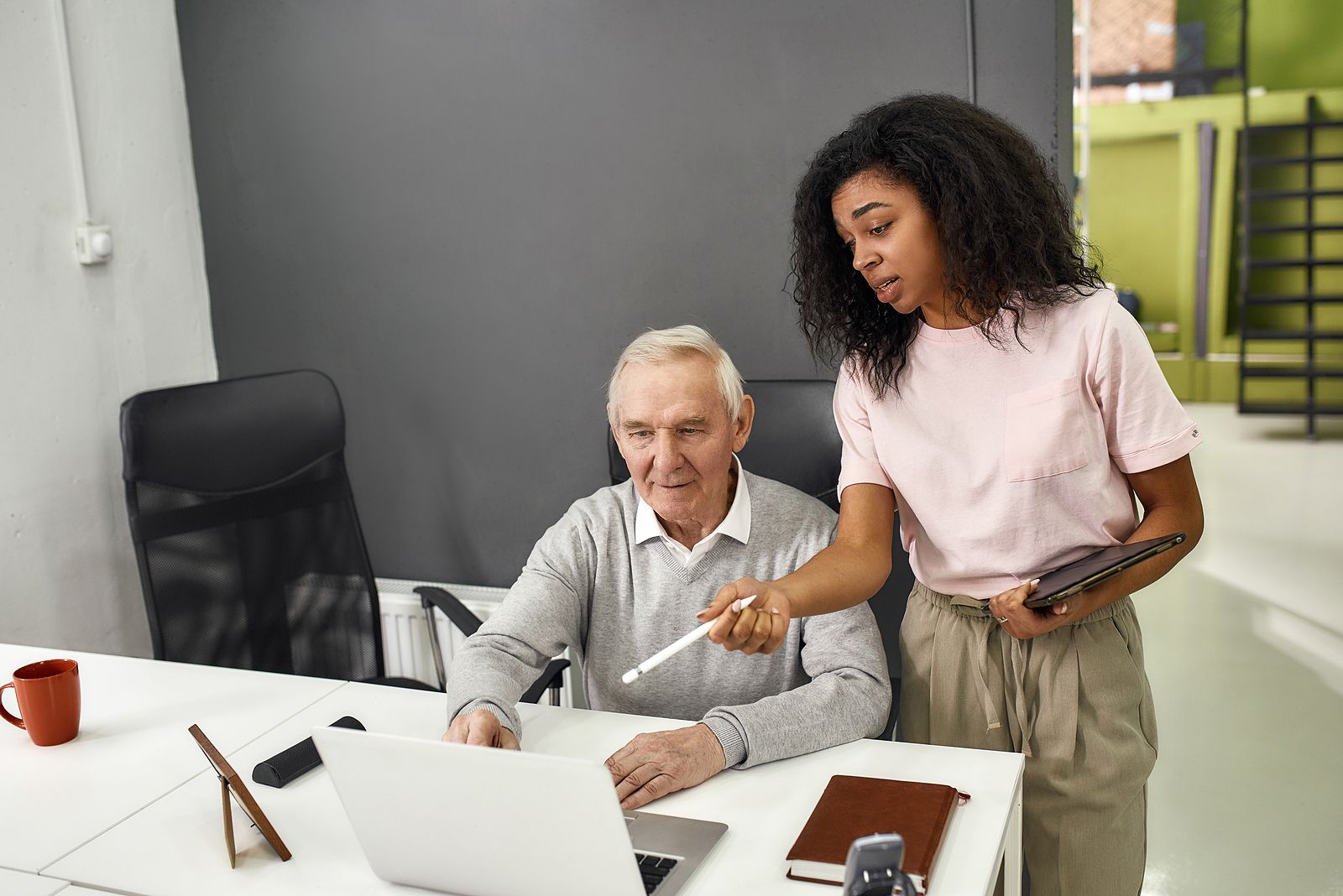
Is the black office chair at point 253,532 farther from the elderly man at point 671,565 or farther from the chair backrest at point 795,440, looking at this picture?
the chair backrest at point 795,440

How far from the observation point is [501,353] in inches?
110

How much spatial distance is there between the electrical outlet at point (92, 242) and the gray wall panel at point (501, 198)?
336 mm

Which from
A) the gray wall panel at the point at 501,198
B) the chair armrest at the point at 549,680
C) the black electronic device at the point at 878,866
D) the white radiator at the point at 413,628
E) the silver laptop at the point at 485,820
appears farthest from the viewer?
the white radiator at the point at 413,628

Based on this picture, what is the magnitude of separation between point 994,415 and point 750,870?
2.29 ft

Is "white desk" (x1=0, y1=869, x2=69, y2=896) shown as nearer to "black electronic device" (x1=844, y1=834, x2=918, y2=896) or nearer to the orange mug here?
the orange mug

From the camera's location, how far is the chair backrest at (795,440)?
213 centimetres

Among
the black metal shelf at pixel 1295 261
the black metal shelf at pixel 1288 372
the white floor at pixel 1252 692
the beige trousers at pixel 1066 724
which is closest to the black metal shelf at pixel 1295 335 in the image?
the black metal shelf at pixel 1295 261

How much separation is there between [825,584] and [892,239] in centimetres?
48

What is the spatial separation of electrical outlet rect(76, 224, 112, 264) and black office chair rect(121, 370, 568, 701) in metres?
0.64

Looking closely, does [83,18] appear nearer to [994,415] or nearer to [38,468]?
[38,468]

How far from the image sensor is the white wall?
2.53 meters

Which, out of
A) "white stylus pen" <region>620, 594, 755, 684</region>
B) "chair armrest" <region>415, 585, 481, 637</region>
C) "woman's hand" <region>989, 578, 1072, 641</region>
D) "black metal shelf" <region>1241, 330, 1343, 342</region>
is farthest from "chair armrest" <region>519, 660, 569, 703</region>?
"black metal shelf" <region>1241, 330, 1343, 342</region>

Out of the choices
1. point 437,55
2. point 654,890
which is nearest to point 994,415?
point 654,890

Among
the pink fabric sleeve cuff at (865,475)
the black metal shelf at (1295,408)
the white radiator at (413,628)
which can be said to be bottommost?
the black metal shelf at (1295,408)
